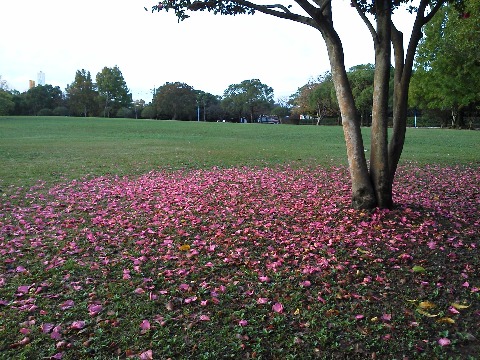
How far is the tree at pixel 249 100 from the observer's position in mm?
75875

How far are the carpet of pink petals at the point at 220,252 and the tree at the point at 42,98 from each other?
64.5 meters

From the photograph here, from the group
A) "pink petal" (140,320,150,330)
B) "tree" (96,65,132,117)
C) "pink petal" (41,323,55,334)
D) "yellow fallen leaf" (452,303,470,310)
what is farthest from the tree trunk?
"tree" (96,65,132,117)

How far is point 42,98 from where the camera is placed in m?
65.4

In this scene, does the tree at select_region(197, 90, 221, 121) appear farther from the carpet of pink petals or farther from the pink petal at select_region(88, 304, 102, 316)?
the pink petal at select_region(88, 304, 102, 316)

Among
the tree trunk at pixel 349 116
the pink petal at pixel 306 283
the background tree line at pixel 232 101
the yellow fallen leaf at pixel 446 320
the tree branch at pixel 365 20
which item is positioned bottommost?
the yellow fallen leaf at pixel 446 320

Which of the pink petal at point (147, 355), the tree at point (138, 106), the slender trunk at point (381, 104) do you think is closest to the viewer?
the pink petal at point (147, 355)

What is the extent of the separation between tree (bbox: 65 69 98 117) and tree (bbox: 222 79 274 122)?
23.5 meters

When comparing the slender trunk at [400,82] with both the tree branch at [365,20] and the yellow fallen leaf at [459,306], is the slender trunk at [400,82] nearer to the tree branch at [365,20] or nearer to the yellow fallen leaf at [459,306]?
the tree branch at [365,20]

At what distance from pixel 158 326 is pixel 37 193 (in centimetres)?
579

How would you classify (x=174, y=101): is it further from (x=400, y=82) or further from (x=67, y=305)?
(x=67, y=305)

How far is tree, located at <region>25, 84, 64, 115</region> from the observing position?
210 feet

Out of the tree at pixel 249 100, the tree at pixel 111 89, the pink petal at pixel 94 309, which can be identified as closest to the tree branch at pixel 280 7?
the pink petal at pixel 94 309

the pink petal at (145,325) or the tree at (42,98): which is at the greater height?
the tree at (42,98)

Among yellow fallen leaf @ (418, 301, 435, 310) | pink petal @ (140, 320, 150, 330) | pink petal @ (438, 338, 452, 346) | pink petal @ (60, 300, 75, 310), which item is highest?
pink petal @ (60, 300, 75, 310)
